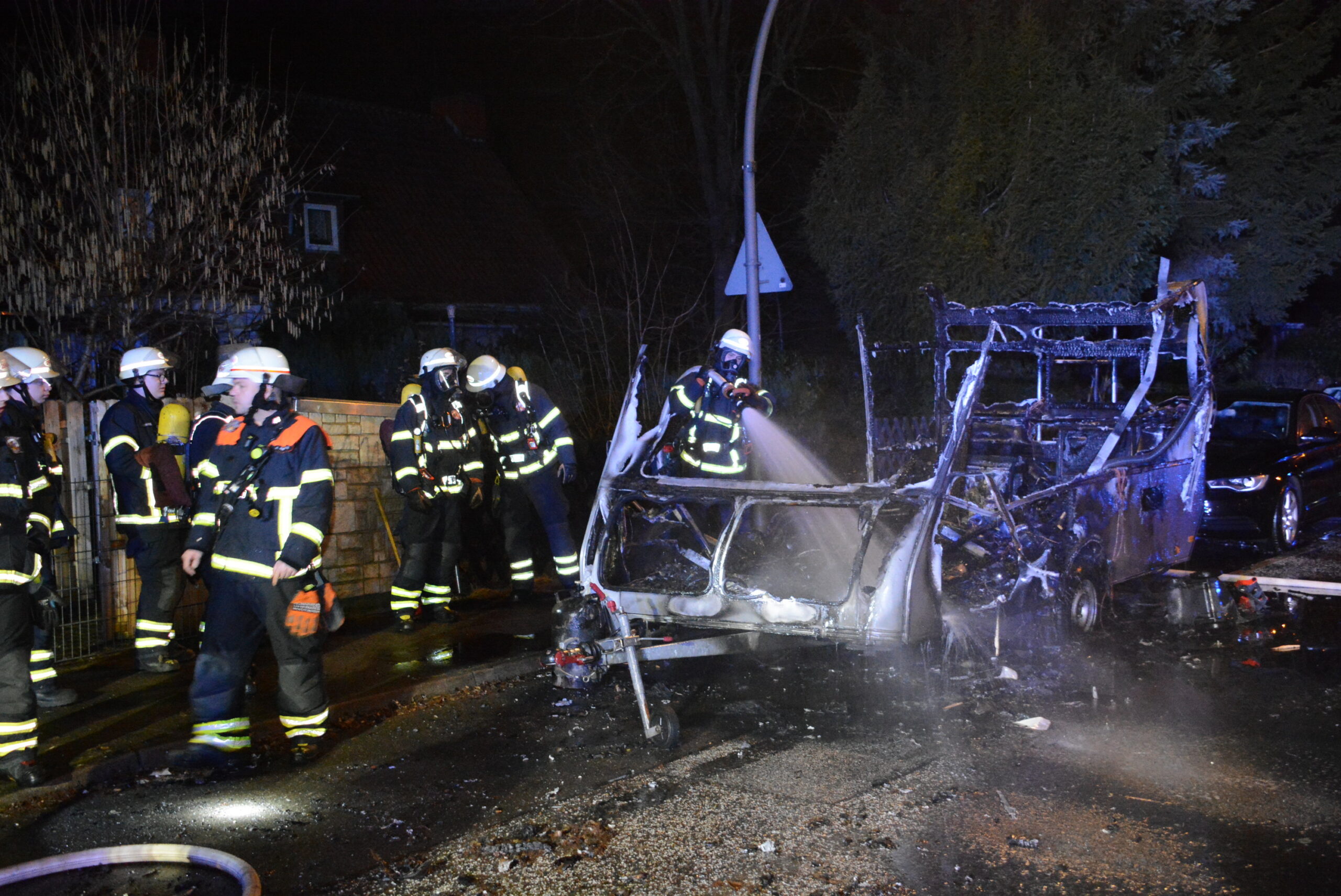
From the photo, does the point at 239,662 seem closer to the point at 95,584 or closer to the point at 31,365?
the point at 31,365

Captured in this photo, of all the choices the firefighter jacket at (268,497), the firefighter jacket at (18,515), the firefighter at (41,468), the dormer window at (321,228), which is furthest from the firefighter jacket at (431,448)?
the dormer window at (321,228)

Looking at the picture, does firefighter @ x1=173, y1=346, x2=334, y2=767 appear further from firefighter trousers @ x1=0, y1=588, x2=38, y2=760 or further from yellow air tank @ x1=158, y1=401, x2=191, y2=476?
yellow air tank @ x1=158, y1=401, x2=191, y2=476

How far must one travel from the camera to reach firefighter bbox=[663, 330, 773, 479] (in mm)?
7309

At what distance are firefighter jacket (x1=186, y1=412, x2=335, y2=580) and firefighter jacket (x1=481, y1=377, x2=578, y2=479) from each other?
2.80 metres

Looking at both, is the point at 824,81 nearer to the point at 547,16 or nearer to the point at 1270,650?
the point at 547,16

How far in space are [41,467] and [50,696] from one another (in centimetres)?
139

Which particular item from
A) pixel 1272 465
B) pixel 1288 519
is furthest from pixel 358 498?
pixel 1288 519

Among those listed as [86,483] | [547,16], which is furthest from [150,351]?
[547,16]

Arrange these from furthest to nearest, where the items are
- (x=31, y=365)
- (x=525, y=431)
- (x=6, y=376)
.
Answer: (x=525, y=431) → (x=31, y=365) → (x=6, y=376)

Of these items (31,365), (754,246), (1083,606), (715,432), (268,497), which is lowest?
(1083,606)

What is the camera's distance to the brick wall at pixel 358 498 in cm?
832

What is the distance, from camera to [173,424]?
21.5 feet

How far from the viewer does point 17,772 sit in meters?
4.80

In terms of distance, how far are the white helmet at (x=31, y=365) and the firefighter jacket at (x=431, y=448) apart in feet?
6.95
